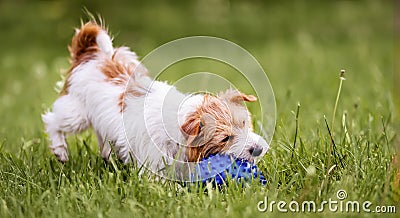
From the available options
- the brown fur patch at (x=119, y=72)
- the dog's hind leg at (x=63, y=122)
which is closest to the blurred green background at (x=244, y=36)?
the dog's hind leg at (x=63, y=122)

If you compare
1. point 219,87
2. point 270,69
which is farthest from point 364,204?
point 270,69

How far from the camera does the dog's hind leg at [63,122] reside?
4176 mm

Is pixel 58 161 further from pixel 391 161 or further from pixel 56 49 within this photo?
pixel 56 49

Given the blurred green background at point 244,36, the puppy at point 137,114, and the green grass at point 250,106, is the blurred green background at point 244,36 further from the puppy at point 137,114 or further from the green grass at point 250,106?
the puppy at point 137,114

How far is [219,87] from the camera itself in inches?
145

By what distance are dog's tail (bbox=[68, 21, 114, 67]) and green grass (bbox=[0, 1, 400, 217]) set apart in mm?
611

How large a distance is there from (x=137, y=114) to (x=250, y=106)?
1.87 metres

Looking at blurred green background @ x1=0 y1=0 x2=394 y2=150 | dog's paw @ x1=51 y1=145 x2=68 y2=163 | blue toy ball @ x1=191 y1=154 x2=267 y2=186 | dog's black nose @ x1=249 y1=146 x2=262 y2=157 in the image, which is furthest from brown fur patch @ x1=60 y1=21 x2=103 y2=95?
blurred green background @ x1=0 y1=0 x2=394 y2=150

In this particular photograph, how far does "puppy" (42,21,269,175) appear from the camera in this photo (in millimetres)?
3400

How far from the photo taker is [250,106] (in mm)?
5414

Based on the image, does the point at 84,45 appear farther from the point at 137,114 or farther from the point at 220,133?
the point at 220,133

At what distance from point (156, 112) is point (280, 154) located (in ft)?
2.58

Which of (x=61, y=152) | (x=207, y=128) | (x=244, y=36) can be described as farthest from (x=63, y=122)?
(x=244, y=36)

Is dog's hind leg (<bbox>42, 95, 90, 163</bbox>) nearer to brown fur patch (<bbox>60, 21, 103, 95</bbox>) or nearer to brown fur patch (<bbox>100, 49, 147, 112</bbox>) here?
brown fur patch (<bbox>60, 21, 103, 95</bbox>)
